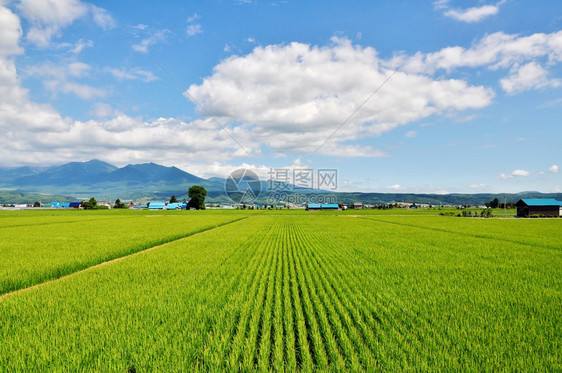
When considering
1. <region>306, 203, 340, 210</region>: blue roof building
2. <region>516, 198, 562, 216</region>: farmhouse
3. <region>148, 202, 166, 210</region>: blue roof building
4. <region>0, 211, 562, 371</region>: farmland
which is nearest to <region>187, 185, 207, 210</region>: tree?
<region>148, 202, 166, 210</region>: blue roof building

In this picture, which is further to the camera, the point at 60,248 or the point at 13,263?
the point at 60,248

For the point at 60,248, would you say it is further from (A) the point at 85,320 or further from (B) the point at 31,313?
(A) the point at 85,320

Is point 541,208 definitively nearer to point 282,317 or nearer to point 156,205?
point 282,317

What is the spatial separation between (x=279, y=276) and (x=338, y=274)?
247 centimetres

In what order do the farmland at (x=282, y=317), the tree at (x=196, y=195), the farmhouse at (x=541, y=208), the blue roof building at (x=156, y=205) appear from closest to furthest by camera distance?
the farmland at (x=282, y=317) → the farmhouse at (x=541, y=208) → the tree at (x=196, y=195) → the blue roof building at (x=156, y=205)

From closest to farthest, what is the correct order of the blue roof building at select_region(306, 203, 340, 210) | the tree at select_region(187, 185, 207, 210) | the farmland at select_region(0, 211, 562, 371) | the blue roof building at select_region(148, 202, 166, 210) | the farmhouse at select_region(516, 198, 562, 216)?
the farmland at select_region(0, 211, 562, 371), the farmhouse at select_region(516, 198, 562, 216), the tree at select_region(187, 185, 207, 210), the blue roof building at select_region(306, 203, 340, 210), the blue roof building at select_region(148, 202, 166, 210)

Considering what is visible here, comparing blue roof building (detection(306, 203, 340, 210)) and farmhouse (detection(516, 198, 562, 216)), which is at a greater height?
farmhouse (detection(516, 198, 562, 216))

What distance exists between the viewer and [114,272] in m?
13.5

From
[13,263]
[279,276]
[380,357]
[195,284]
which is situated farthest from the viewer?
[13,263]

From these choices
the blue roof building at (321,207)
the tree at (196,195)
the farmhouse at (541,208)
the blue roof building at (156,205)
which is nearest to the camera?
the farmhouse at (541,208)

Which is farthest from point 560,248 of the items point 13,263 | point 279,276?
point 13,263

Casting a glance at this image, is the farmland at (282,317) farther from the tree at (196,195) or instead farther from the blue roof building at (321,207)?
the blue roof building at (321,207)

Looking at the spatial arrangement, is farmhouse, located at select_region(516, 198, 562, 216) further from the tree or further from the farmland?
the tree

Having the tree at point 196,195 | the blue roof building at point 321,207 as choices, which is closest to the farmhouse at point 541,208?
the blue roof building at point 321,207
